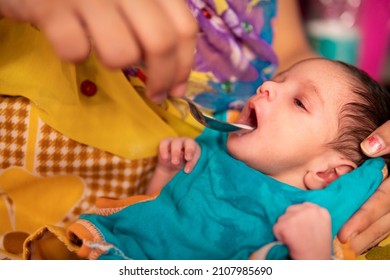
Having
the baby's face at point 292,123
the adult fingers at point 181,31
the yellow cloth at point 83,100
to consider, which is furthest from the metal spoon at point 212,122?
the adult fingers at point 181,31

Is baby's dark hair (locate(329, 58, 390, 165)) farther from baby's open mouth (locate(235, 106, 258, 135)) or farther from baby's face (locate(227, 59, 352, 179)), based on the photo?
baby's open mouth (locate(235, 106, 258, 135))

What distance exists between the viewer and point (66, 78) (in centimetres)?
71

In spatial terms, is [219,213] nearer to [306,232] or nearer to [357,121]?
[306,232]

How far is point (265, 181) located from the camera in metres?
0.67

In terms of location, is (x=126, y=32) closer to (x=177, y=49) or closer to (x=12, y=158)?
(x=177, y=49)

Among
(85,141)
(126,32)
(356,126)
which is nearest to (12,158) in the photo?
A: (85,141)

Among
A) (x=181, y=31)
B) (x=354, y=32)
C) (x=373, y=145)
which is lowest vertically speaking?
(x=354, y=32)

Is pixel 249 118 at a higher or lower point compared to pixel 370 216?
higher

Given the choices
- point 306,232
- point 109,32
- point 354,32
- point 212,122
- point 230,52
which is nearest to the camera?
point 109,32

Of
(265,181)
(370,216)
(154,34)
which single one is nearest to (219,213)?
(265,181)

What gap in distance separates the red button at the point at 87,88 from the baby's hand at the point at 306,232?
1.17ft

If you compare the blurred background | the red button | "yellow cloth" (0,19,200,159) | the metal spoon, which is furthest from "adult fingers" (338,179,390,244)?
the blurred background

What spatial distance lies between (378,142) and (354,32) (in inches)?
36.9

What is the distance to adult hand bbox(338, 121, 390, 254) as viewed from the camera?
655 millimetres
